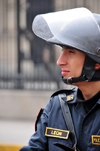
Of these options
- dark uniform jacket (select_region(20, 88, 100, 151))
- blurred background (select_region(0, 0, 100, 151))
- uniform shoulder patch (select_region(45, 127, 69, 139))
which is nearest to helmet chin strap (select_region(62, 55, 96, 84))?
dark uniform jacket (select_region(20, 88, 100, 151))

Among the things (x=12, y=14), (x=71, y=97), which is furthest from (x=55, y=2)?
(x=71, y=97)

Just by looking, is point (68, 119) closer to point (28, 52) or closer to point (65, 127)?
point (65, 127)

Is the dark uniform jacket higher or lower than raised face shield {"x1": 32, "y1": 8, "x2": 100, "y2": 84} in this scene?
lower

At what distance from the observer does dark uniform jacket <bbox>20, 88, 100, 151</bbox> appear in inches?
73.0

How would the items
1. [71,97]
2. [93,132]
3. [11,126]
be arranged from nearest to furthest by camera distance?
[93,132]
[71,97]
[11,126]

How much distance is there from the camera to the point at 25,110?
7.07 meters

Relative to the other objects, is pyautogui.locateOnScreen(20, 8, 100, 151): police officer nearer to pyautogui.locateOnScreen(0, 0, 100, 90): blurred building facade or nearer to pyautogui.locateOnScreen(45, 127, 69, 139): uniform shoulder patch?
pyautogui.locateOnScreen(45, 127, 69, 139): uniform shoulder patch

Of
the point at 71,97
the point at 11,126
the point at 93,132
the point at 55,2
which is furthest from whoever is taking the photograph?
the point at 55,2

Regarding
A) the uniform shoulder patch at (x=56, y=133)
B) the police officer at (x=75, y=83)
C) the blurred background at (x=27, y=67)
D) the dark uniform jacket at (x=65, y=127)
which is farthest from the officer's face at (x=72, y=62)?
the blurred background at (x=27, y=67)

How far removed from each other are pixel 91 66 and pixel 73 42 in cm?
18

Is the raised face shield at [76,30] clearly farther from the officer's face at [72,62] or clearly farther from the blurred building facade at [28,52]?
the blurred building facade at [28,52]

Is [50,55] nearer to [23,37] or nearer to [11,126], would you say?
[23,37]

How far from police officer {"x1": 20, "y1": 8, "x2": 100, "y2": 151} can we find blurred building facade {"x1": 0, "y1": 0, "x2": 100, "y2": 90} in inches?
197

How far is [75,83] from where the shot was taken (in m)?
1.97
